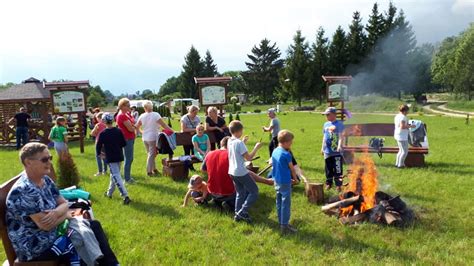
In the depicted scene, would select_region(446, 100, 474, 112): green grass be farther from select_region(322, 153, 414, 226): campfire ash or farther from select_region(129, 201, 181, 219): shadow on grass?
select_region(129, 201, 181, 219): shadow on grass

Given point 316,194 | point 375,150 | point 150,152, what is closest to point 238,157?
point 316,194

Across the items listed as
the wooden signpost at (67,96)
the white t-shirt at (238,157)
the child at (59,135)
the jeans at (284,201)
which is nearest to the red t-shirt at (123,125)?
the child at (59,135)

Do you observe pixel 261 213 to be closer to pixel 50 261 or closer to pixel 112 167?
pixel 112 167

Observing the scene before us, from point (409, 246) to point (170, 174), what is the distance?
18.8 ft

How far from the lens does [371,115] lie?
2981cm

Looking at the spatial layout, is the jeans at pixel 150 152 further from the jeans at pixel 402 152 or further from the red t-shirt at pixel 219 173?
the jeans at pixel 402 152

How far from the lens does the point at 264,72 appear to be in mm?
74312

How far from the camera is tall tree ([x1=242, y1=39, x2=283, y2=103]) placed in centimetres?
7344

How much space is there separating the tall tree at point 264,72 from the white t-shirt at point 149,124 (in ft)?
210

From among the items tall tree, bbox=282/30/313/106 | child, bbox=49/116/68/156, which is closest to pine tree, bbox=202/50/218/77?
tall tree, bbox=282/30/313/106

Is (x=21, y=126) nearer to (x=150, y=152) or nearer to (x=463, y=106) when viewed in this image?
(x=150, y=152)

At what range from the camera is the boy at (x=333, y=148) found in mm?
7965

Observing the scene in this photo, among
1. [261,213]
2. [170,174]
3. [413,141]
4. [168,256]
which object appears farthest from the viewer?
[413,141]

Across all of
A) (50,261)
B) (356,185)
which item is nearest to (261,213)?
(356,185)
